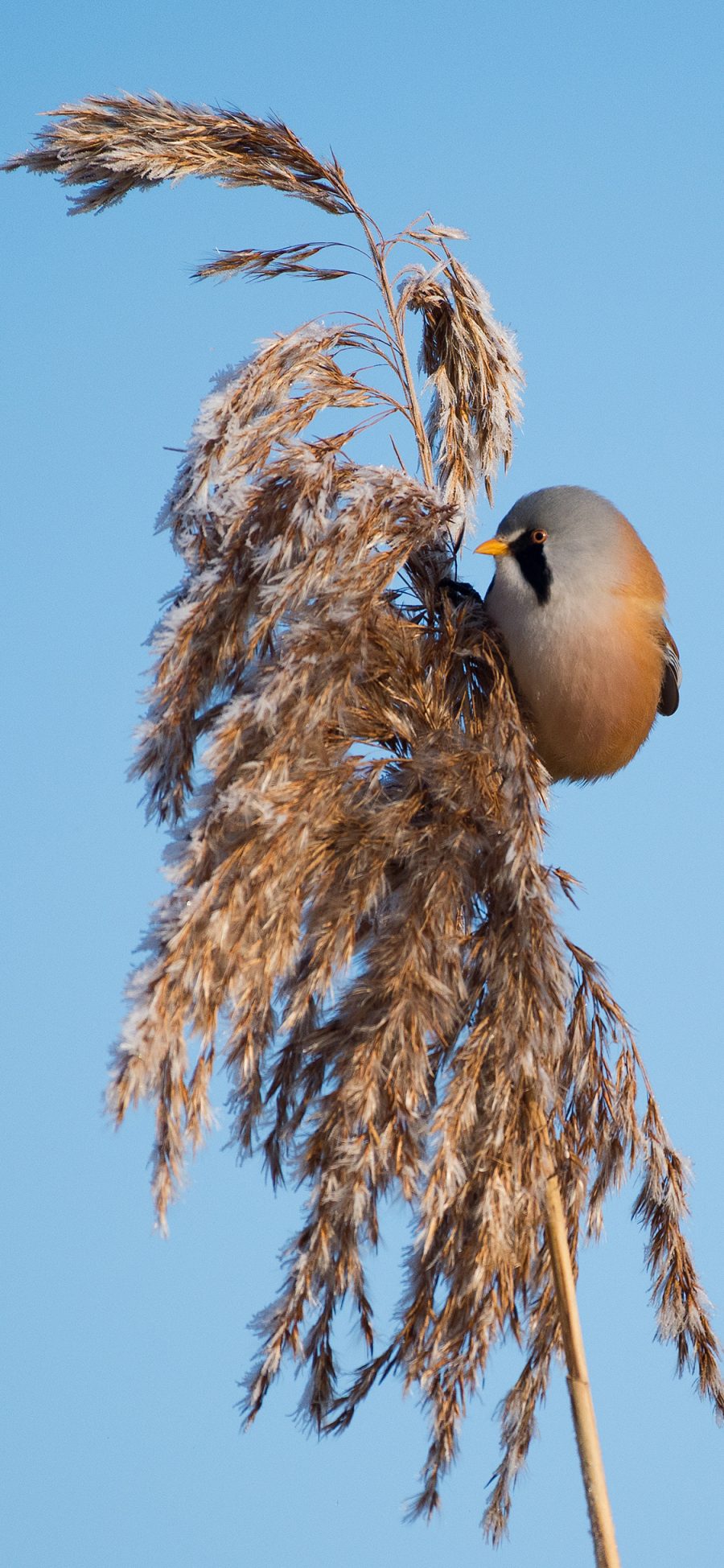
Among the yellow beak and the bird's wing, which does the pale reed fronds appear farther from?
the bird's wing

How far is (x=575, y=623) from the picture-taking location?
2.62 metres

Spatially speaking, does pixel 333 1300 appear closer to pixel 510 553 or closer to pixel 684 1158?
pixel 684 1158

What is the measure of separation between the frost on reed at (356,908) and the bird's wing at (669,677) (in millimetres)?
827

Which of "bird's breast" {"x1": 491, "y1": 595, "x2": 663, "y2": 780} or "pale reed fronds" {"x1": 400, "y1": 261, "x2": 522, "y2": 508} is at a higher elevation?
"pale reed fronds" {"x1": 400, "y1": 261, "x2": 522, "y2": 508}

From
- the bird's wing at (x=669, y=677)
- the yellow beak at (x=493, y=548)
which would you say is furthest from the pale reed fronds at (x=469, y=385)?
the bird's wing at (x=669, y=677)

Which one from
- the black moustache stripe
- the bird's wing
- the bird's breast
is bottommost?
the bird's breast

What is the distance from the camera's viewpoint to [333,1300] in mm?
2223

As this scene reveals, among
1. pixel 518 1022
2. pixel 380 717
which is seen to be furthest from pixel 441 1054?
pixel 380 717

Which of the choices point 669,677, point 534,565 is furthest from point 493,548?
point 669,677

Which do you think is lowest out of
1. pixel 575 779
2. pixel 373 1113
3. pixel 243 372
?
pixel 373 1113

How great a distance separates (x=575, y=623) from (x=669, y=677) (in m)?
0.90

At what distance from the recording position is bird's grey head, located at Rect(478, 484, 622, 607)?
8.71 ft

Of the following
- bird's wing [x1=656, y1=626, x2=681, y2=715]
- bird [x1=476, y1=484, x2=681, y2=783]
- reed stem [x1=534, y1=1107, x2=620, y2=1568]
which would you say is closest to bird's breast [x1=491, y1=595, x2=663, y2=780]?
bird [x1=476, y1=484, x2=681, y2=783]

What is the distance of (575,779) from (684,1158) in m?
0.78
